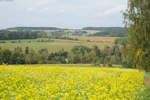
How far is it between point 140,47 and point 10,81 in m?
12.0

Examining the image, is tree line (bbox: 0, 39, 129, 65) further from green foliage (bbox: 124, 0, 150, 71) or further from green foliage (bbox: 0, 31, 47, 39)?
green foliage (bbox: 124, 0, 150, 71)

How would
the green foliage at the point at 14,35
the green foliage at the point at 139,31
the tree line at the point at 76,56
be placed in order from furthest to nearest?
the tree line at the point at 76,56 → the green foliage at the point at 14,35 → the green foliage at the point at 139,31

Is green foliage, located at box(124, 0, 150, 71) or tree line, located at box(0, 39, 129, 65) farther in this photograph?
tree line, located at box(0, 39, 129, 65)

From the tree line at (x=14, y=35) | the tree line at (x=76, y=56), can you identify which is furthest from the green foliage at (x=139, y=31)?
the tree line at (x=14, y=35)

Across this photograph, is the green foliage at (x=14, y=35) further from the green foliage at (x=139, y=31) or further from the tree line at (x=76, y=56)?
the green foliage at (x=139, y=31)

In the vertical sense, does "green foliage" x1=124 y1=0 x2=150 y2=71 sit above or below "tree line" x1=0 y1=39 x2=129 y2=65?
above

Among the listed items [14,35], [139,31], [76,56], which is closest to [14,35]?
[14,35]

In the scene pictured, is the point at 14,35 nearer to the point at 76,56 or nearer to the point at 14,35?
the point at 14,35

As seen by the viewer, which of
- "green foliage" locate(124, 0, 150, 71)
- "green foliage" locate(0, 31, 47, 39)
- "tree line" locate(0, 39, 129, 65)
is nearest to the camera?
"green foliage" locate(124, 0, 150, 71)

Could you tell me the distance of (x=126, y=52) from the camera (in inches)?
692

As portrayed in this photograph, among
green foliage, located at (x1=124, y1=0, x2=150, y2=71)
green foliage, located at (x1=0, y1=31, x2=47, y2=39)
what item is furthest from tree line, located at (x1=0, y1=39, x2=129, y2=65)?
green foliage, located at (x1=124, y1=0, x2=150, y2=71)

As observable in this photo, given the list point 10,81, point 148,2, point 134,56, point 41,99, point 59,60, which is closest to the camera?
point 41,99

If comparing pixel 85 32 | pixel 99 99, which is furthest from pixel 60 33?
pixel 99 99

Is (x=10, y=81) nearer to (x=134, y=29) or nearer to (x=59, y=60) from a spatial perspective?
(x=134, y=29)
